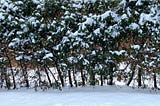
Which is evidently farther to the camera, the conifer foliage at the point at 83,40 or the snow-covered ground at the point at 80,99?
the conifer foliage at the point at 83,40

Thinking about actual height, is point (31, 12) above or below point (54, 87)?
above

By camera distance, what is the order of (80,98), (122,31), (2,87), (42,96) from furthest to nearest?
(2,87), (122,31), (42,96), (80,98)

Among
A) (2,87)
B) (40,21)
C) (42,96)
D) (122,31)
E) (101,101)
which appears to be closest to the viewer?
(101,101)

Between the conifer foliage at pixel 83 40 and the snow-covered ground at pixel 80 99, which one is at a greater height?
the conifer foliage at pixel 83 40

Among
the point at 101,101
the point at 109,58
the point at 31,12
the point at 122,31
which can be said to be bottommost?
the point at 101,101

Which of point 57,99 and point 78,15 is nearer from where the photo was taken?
point 57,99

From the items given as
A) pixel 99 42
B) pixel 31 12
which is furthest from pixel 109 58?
pixel 31 12

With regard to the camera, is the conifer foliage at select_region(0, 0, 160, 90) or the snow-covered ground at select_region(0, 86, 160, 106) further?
the conifer foliage at select_region(0, 0, 160, 90)

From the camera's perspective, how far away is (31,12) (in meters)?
10.6

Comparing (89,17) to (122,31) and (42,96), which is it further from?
(42,96)

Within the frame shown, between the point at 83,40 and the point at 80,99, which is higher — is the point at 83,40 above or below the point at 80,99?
above

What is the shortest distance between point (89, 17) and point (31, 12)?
178cm

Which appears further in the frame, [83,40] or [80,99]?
[83,40]

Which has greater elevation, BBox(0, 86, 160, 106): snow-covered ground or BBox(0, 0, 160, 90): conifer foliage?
BBox(0, 0, 160, 90): conifer foliage
